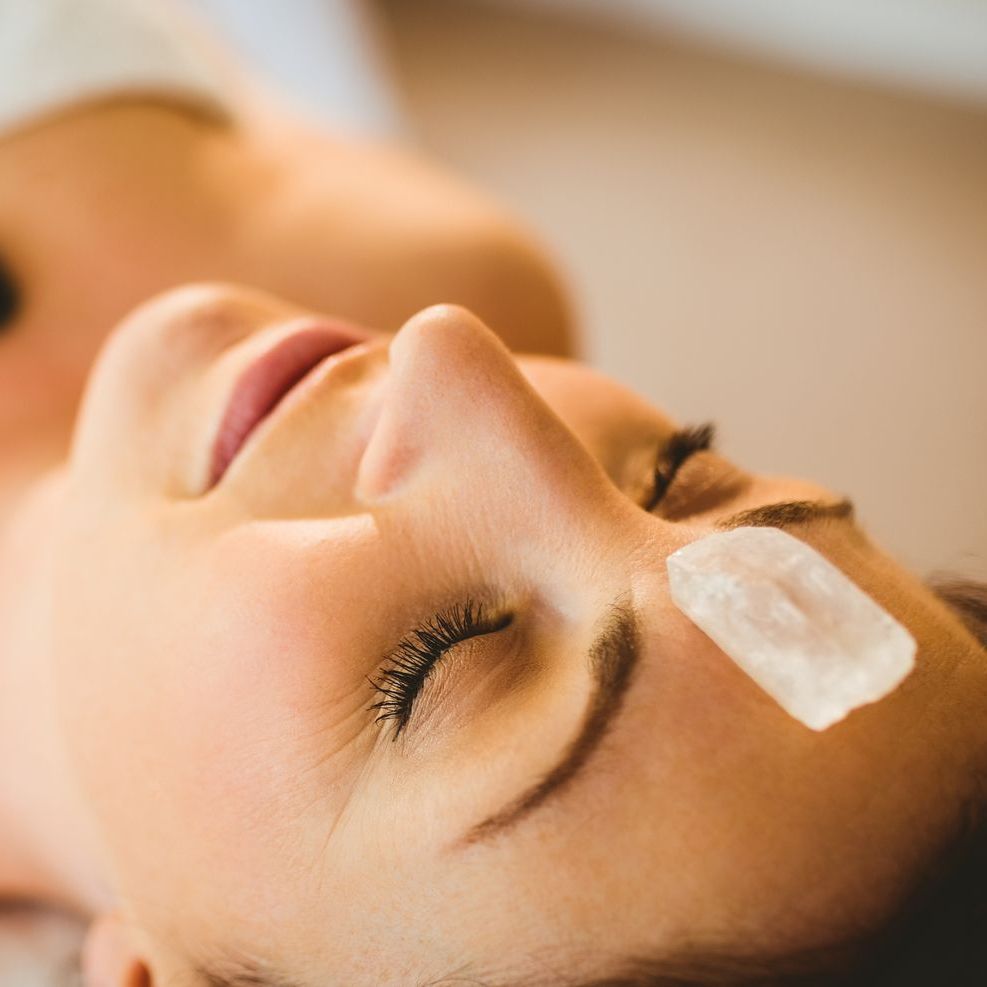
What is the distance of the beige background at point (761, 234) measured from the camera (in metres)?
1.92

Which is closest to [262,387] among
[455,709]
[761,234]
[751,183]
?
[455,709]

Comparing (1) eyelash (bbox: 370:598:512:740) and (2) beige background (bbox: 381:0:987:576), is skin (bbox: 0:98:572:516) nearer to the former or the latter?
→ (1) eyelash (bbox: 370:598:512:740)

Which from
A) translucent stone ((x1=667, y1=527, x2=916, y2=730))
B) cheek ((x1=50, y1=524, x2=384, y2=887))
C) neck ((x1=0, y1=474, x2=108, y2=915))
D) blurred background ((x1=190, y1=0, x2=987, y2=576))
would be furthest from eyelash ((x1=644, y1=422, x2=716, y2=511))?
blurred background ((x1=190, y1=0, x2=987, y2=576))

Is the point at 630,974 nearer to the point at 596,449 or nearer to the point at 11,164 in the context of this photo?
the point at 596,449

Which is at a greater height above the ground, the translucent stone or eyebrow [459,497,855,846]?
the translucent stone

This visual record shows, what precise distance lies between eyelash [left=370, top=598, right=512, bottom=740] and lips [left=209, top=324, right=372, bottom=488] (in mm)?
248

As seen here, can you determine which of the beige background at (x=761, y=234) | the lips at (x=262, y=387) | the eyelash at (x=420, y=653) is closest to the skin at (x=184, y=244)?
the lips at (x=262, y=387)

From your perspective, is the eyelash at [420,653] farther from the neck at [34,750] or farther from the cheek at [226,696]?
the neck at [34,750]

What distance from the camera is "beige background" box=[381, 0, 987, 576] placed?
192cm

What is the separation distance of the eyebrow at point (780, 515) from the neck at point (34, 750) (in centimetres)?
60

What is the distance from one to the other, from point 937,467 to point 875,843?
4.69 ft

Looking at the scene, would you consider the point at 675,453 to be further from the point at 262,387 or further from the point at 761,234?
the point at 761,234

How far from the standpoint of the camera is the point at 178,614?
699mm

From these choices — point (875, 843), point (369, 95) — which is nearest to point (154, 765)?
point (875, 843)
